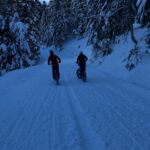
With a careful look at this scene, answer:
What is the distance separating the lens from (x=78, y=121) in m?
7.93

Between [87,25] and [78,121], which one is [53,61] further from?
[87,25]

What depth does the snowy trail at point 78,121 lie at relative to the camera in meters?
6.10

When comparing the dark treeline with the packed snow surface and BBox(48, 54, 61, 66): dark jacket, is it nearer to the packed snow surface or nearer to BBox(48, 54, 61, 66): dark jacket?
BBox(48, 54, 61, 66): dark jacket

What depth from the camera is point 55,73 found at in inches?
679

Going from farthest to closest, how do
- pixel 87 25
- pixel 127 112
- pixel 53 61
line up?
pixel 87 25 → pixel 53 61 → pixel 127 112

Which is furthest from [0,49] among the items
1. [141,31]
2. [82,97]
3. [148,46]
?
[82,97]

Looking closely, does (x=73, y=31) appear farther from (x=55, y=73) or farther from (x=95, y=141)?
(x=95, y=141)

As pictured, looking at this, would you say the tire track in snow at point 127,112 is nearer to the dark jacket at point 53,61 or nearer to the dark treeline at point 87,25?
the dark jacket at point 53,61

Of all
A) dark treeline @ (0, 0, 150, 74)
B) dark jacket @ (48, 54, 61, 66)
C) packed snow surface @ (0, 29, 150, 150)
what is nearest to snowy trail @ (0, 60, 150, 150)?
packed snow surface @ (0, 29, 150, 150)

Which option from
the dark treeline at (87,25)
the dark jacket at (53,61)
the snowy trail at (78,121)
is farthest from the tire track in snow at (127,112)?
the dark treeline at (87,25)

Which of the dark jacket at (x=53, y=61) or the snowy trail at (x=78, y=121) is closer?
the snowy trail at (x=78, y=121)

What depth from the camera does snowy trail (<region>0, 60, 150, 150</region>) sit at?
6098 millimetres

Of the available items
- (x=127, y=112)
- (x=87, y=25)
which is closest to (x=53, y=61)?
(x=127, y=112)

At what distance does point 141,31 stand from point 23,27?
14941mm
